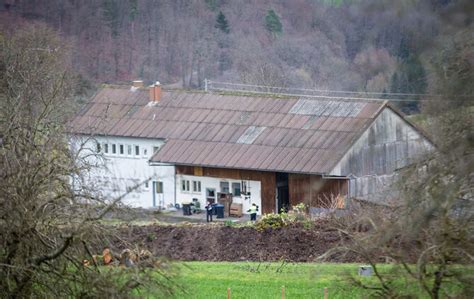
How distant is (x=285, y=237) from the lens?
104 ft

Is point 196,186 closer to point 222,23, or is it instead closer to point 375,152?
point 375,152

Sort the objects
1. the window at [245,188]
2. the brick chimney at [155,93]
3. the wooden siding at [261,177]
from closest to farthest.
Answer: the wooden siding at [261,177] < the window at [245,188] < the brick chimney at [155,93]

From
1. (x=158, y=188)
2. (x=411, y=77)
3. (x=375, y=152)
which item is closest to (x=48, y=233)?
(x=411, y=77)

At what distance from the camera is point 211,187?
5138 centimetres

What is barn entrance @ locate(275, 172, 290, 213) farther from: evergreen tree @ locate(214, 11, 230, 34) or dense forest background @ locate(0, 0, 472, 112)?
evergreen tree @ locate(214, 11, 230, 34)

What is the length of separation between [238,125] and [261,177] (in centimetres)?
355

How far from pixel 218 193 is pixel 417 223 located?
35.9 m

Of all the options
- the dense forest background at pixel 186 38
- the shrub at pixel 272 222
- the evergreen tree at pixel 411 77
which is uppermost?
the dense forest background at pixel 186 38

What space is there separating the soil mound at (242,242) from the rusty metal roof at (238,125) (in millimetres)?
13905

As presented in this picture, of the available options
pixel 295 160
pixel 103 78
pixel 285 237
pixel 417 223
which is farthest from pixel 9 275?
pixel 103 78

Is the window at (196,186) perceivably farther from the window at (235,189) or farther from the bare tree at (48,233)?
the bare tree at (48,233)

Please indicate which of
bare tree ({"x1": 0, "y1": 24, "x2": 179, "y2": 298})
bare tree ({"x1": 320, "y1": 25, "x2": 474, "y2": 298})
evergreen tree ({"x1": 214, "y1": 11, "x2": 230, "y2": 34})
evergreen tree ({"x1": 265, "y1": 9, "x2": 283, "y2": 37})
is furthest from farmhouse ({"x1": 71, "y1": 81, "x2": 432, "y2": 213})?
evergreen tree ({"x1": 214, "y1": 11, "x2": 230, "y2": 34})

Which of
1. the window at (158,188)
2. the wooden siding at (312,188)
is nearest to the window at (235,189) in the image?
the wooden siding at (312,188)

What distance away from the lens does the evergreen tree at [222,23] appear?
279 ft
